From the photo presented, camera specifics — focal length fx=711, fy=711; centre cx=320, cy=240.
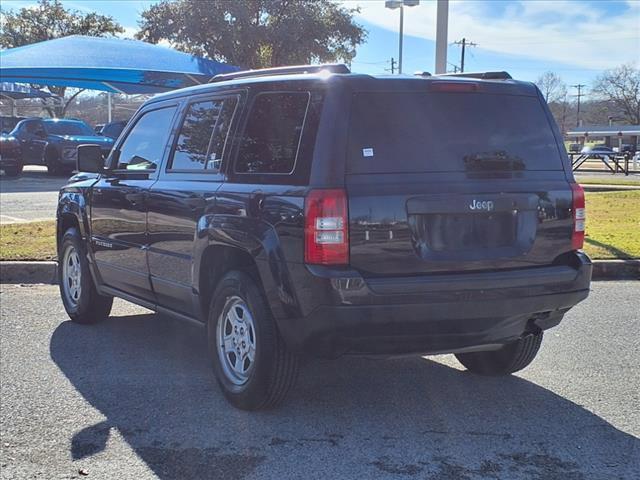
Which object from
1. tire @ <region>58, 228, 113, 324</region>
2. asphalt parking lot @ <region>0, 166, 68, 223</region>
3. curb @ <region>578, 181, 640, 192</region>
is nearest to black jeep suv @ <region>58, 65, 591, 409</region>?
tire @ <region>58, 228, 113, 324</region>

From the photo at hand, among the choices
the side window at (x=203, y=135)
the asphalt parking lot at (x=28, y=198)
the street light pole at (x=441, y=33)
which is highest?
the street light pole at (x=441, y=33)

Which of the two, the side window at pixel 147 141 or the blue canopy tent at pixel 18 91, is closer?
the side window at pixel 147 141

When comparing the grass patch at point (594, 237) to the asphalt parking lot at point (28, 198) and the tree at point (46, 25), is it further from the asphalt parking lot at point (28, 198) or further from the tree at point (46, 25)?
the tree at point (46, 25)

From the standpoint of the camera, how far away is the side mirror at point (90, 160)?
6008 millimetres

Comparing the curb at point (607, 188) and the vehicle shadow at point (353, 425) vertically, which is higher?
the curb at point (607, 188)

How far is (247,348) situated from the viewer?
4.32 metres

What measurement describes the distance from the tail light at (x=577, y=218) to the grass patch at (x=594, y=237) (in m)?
4.87

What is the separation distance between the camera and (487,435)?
399 cm

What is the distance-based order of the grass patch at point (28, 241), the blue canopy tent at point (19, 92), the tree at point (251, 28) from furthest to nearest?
the blue canopy tent at point (19, 92) → the tree at point (251, 28) → the grass patch at point (28, 241)

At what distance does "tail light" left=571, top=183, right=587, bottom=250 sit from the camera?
14.1ft

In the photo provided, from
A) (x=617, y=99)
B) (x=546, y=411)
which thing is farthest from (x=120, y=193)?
(x=617, y=99)

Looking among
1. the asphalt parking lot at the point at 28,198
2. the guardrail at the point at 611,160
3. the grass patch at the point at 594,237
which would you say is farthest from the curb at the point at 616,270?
the guardrail at the point at 611,160

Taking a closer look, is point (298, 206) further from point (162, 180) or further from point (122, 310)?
point (122, 310)

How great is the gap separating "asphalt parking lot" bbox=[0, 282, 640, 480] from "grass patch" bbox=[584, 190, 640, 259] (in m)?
3.42
